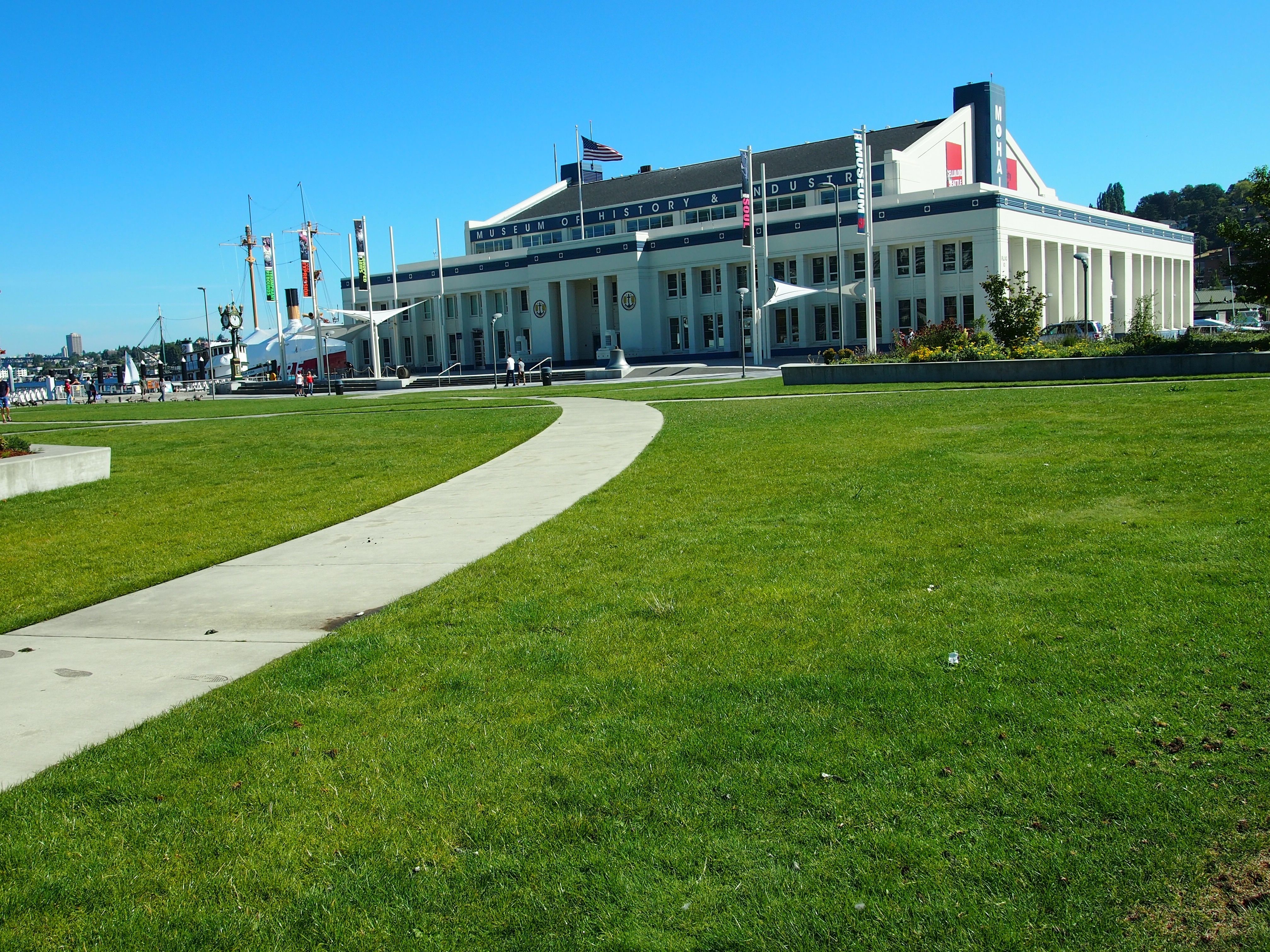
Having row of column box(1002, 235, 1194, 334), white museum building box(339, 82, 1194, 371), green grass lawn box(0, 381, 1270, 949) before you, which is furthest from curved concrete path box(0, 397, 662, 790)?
row of column box(1002, 235, 1194, 334)

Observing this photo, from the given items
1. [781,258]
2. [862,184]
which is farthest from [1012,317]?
[781,258]

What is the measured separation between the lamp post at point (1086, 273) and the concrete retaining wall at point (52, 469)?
5075 centimetres

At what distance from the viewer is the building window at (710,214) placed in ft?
269

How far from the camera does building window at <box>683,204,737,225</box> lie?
8212cm

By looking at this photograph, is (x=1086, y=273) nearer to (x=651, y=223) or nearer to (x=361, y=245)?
(x=651, y=223)

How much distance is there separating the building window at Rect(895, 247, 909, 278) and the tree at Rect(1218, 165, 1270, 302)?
4133 centimetres

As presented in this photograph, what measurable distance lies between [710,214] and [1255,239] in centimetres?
5853

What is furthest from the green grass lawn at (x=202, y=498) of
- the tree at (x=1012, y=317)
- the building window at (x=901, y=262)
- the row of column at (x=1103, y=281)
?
the row of column at (x=1103, y=281)

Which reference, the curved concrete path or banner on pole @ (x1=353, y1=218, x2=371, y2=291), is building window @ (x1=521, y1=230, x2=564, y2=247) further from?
the curved concrete path

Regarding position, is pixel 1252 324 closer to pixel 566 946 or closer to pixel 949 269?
pixel 949 269

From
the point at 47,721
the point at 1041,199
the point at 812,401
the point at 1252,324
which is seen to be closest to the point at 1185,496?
the point at 47,721

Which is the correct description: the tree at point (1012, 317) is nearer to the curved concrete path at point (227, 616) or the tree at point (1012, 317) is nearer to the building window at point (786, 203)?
the curved concrete path at point (227, 616)

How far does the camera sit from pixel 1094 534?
24.6 feet

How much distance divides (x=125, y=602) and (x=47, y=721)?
2803 mm
